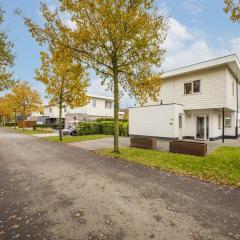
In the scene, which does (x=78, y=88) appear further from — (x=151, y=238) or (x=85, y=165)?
(x=151, y=238)

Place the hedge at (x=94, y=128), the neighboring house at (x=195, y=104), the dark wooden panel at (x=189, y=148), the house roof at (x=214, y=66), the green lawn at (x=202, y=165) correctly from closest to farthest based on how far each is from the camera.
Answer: the green lawn at (x=202, y=165)
the dark wooden panel at (x=189, y=148)
the house roof at (x=214, y=66)
the neighboring house at (x=195, y=104)
the hedge at (x=94, y=128)

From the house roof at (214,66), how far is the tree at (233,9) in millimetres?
9324

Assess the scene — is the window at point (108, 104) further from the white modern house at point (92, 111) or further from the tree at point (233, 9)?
the tree at point (233, 9)

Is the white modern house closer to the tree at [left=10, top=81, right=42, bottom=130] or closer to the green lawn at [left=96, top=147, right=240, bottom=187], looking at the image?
the tree at [left=10, top=81, right=42, bottom=130]

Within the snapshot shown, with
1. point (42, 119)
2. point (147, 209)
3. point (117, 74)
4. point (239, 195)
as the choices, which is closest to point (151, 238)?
point (147, 209)

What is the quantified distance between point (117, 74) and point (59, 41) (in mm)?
4050

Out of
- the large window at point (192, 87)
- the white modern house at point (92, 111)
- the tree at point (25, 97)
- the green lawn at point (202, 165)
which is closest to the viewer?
the green lawn at point (202, 165)

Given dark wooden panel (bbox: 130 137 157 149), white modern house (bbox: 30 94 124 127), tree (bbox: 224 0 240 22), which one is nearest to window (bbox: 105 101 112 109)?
white modern house (bbox: 30 94 124 127)

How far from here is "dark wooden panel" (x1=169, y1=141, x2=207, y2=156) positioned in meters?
11.2

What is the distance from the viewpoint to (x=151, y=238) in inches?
140

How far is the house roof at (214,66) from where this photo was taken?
16797 mm

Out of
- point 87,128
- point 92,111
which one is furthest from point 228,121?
point 92,111

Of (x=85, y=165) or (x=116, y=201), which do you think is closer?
(x=116, y=201)

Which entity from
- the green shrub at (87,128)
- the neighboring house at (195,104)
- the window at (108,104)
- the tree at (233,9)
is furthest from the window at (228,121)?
the window at (108,104)
